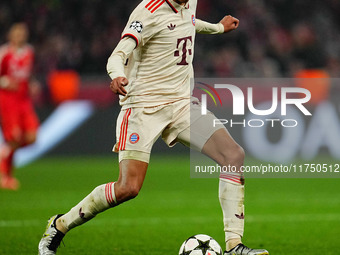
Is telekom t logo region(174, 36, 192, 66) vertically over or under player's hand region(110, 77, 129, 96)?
over

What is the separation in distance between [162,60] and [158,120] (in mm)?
470

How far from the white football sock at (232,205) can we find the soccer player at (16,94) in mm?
6587

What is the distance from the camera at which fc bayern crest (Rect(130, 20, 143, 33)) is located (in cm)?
541

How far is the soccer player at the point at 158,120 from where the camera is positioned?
5.51 meters

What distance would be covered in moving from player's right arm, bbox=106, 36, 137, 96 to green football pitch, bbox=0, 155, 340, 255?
5.66 feet

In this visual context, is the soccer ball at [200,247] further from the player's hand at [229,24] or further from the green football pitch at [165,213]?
the player's hand at [229,24]

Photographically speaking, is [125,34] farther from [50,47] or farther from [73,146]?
[50,47]

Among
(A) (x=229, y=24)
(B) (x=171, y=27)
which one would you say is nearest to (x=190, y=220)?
(A) (x=229, y=24)

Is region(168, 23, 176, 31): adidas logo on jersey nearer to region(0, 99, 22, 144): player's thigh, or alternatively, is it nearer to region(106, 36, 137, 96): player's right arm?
region(106, 36, 137, 96): player's right arm

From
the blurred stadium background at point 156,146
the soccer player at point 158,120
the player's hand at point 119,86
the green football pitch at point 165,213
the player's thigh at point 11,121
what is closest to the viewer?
the player's hand at point 119,86

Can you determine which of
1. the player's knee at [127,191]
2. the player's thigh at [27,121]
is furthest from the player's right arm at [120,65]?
the player's thigh at [27,121]

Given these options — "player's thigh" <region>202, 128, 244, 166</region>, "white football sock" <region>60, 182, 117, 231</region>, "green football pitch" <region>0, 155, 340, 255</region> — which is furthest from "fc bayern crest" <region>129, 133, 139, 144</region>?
"green football pitch" <region>0, 155, 340, 255</region>

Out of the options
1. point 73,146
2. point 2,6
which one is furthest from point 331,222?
point 2,6

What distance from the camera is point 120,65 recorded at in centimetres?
521
